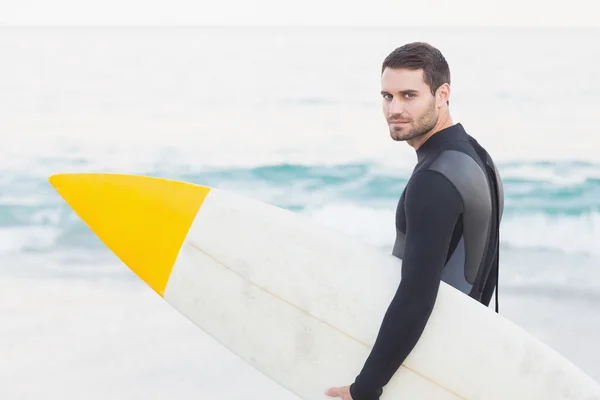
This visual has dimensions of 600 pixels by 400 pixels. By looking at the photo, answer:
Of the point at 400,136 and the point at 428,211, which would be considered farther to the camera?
the point at 400,136

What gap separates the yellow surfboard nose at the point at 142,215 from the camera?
8.16ft

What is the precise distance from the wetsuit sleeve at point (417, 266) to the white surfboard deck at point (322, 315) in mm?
260

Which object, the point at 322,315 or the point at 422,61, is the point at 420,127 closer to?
the point at 422,61

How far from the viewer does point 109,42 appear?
2630cm

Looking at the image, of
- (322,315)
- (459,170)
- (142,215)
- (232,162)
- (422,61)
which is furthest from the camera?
(232,162)

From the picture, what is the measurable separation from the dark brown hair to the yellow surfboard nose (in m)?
0.85

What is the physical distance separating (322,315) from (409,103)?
2.15 feet

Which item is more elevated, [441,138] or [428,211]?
[441,138]

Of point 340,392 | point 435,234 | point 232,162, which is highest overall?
point 435,234

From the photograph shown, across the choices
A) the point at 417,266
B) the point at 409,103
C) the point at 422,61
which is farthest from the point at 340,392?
the point at 422,61

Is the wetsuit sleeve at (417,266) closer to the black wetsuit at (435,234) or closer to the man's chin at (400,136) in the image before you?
the black wetsuit at (435,234)

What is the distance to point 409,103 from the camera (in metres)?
1.93

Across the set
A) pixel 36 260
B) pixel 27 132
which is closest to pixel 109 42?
pixel 27 132

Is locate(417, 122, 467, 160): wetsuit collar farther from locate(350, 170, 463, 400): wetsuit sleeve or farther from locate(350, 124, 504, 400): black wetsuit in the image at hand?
locate(350, 170, 463, 400): wetsuit sleeve
